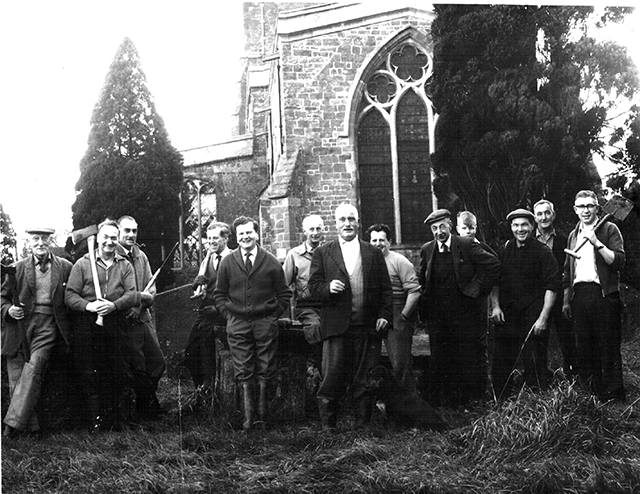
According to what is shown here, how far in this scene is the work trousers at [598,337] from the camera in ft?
18.9

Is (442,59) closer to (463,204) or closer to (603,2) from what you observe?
(463,204)

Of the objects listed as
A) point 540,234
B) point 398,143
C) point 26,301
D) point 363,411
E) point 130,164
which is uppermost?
point 398,143

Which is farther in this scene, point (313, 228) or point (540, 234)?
point (540, 234)

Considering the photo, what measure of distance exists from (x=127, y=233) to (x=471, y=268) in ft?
9.62

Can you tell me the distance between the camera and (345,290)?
5547mm

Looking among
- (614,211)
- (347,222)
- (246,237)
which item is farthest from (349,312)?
(614,211)

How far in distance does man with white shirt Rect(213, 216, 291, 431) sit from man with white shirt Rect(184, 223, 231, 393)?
0.63 m

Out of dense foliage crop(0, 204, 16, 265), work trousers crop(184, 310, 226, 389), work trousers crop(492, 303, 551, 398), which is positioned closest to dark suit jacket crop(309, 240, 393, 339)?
work trousers crop(492, 303, 551, 398)

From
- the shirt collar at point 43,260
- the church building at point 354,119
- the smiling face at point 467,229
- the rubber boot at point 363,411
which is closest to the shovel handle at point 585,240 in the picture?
the smiling face at point 467,229

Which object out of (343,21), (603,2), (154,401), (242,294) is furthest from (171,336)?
(343,21)

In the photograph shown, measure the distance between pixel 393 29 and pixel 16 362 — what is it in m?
11.0

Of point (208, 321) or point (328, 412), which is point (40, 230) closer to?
point (208, 321)

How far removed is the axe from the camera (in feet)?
19.1

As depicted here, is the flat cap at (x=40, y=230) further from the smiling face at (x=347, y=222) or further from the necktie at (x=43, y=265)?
the smiling face at (x=347, y=222)
